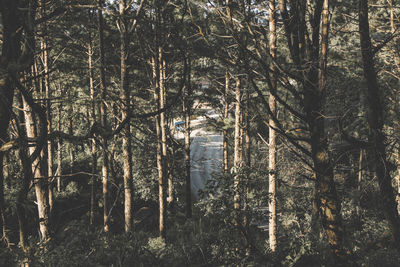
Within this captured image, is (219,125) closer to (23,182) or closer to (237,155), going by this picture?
(237,155)

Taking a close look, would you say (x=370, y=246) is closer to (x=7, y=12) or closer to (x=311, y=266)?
(x=311, y=266)

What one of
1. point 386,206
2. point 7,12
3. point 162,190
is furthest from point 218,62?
point 7,12

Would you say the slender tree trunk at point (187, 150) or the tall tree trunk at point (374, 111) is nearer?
the tall tree trunk at point (374, 111)

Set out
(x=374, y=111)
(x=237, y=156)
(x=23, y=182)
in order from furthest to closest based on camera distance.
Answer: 1. (x=237, y=156)
2. (x=374, y=111)
3. (x=23, y=182)

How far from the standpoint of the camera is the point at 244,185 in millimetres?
8305

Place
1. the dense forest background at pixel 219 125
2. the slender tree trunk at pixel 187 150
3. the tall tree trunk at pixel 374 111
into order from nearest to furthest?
the dense forest background at pixel 219 125 → the tall tree trunk at pixel 374 111 → the slender tree trunk at pixel 187 150

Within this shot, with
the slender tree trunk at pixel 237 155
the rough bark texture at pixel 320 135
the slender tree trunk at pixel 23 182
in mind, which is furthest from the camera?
the slender tree trunk at pixel 237 155

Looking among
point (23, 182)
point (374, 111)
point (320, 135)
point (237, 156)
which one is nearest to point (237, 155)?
point (237, 156)

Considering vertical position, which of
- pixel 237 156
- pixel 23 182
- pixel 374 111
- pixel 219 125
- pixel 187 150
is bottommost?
pixel 187 150

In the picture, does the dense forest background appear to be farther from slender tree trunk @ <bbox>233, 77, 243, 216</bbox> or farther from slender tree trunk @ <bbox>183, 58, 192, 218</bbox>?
slender tree trunk @ <bbox>183, 58, 192, 218</bbox>

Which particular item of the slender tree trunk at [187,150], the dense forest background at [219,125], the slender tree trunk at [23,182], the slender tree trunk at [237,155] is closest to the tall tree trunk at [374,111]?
the dense forest background at [219,125]

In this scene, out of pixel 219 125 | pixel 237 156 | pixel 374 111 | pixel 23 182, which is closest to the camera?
pixel 23 182

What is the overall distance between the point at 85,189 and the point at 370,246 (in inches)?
716

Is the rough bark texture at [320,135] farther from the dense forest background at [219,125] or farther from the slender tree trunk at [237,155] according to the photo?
the slender tree trunk at [237,155]
